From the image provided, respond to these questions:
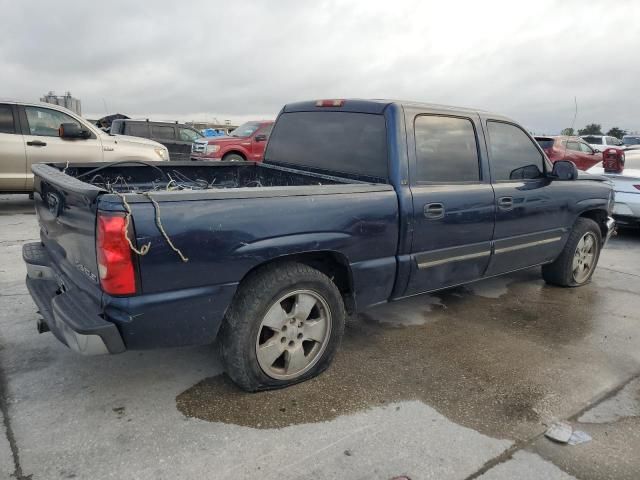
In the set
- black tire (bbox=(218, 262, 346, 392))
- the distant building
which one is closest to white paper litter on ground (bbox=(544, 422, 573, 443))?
black tire (bbox=(218, 262, 346, 392))

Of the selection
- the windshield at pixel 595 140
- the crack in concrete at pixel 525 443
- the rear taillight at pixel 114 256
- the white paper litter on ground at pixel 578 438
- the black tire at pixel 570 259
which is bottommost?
the white paper litter on ground at pixel 578 438

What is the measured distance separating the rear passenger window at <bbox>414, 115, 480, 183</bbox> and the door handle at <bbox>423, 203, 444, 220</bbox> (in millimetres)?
185

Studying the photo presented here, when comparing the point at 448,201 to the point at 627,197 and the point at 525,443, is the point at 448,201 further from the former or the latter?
the point at 627,197

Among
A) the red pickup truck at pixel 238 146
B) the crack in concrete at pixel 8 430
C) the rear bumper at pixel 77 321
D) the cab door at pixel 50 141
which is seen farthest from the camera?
the red pickup truck at pixel 238 146

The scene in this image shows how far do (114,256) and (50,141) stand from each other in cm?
691

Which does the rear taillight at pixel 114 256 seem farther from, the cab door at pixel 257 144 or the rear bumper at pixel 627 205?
the cab door at pixel 257 144

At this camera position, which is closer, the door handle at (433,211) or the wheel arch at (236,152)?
the door handle at (433,211)

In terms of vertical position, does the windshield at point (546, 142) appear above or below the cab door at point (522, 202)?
above

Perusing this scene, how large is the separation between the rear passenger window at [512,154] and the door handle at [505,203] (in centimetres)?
17

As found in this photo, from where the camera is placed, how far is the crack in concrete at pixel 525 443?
2389 millimetres

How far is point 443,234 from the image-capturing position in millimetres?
3557

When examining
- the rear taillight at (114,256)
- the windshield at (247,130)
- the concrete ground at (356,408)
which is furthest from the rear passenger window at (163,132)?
the rear taillight at (114,256)

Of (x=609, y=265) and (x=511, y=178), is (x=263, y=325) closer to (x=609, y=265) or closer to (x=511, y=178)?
(x=511, y=178)

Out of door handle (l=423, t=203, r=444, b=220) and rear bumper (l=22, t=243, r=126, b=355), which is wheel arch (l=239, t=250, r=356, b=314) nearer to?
door handle (l=423, t=203, r=444, b=220)
